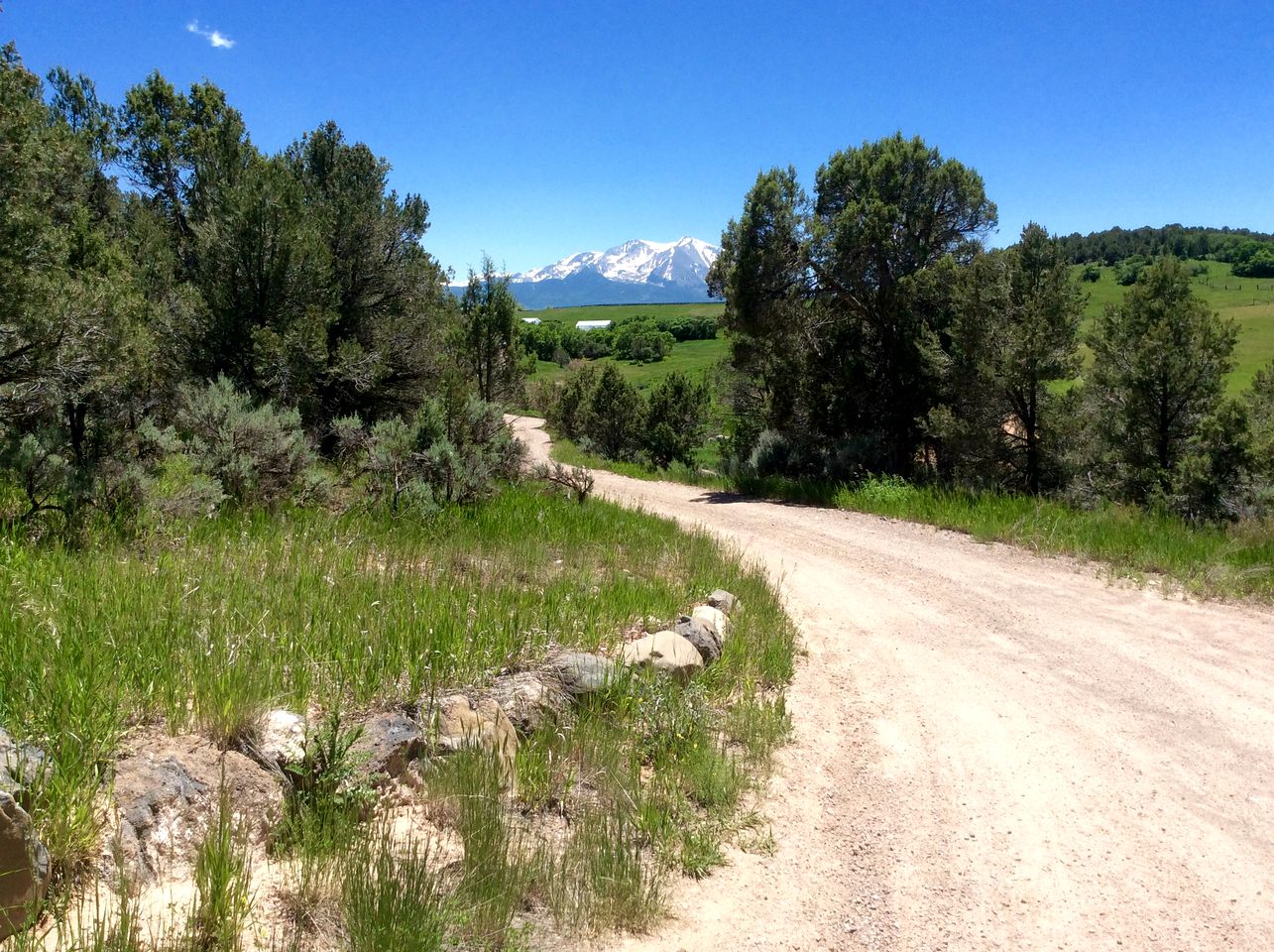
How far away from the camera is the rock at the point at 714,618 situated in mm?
6945

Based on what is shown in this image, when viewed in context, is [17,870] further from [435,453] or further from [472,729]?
[435,453]

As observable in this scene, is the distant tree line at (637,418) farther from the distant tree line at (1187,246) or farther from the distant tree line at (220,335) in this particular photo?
the distant tree line at (1187,246)

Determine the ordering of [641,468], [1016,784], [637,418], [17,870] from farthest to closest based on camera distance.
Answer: [637,418]
[641,468]
[1016,784]
[17,870]

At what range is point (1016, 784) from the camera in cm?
493

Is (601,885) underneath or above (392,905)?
underneath

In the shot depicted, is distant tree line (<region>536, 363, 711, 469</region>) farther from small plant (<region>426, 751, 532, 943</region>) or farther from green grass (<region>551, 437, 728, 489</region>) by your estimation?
small plant (<region>426, 751, 532, 943</region>)

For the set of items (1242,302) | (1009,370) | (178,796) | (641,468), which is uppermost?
(1242,302)

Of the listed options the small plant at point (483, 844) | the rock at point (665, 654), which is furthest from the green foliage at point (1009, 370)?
the small plant at point (483, 844)

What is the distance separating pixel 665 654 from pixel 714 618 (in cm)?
127

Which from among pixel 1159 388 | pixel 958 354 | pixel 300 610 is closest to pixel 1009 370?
pixel 958 354

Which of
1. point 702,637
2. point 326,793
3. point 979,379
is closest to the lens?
point 326,793

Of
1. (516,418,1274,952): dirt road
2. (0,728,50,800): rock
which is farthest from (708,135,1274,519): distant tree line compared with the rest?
(0,728,50,800): rock

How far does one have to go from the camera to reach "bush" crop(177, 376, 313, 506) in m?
8.81

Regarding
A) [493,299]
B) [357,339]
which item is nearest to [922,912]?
[357,339]
